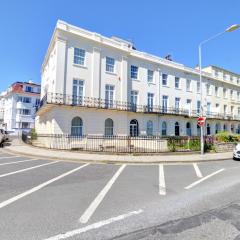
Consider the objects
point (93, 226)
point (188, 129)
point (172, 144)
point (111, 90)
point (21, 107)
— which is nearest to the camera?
point (93, 226)

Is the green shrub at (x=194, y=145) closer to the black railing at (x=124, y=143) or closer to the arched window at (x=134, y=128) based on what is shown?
the black railing at (x=124, y=143)

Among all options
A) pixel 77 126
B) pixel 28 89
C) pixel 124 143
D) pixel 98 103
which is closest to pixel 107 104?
pixel 98 103

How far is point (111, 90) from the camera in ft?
83.4

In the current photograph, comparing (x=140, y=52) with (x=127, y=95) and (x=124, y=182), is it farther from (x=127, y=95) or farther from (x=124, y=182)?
(x=124, y=182)

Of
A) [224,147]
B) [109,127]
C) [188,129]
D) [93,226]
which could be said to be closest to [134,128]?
[109,127]

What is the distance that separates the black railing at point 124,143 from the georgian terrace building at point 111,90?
7.90 feet

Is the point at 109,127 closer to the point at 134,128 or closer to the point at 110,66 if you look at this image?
the point at 134,128

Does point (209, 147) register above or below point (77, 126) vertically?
below

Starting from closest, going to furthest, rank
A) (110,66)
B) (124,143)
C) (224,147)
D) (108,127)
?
(124,143) → (224,147) → (108,127) → (110,66)

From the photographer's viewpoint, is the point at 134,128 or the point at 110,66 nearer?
the point at 110,66

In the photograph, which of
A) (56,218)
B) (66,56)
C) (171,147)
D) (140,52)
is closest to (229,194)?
(56,218)

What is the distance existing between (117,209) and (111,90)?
21.4 meters

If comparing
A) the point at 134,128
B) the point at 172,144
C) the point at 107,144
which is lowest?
the point at 107,144

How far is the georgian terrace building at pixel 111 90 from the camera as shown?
72.3 ft
